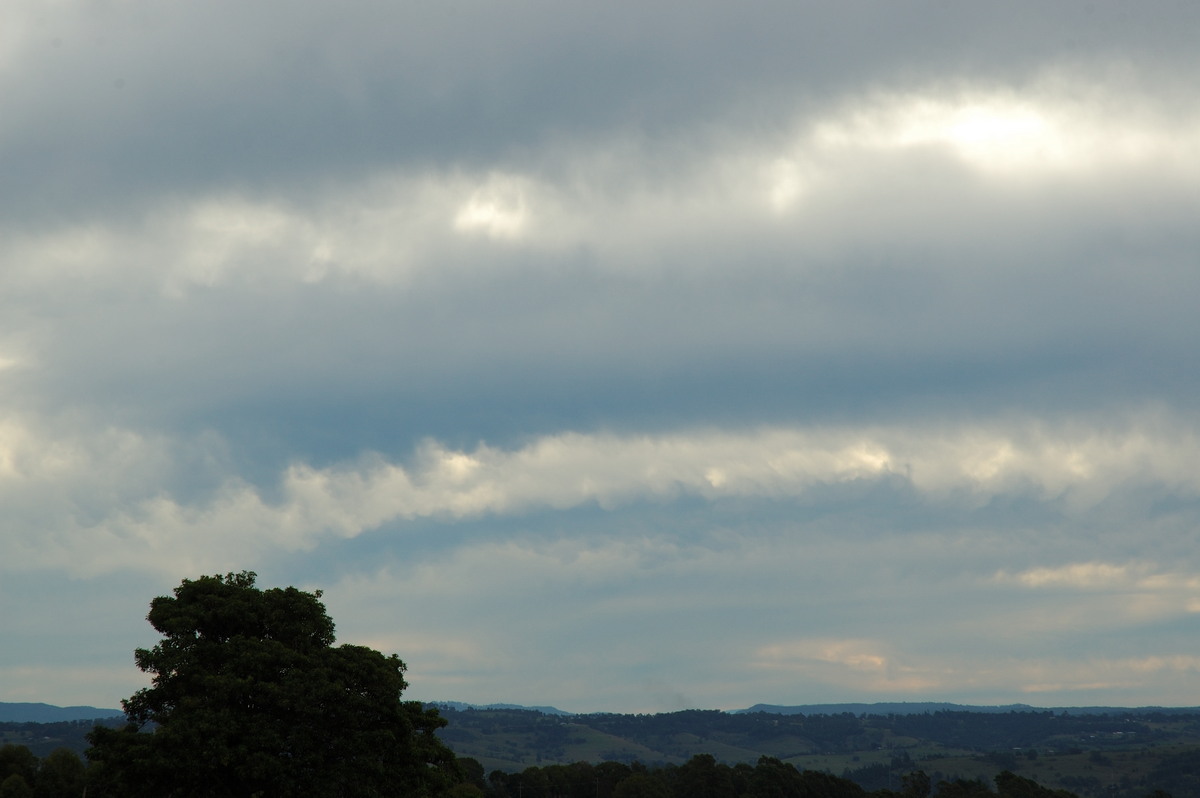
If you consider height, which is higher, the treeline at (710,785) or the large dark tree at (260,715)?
the large dark tree at (260,715)

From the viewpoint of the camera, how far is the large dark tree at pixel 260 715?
5541 centimetres

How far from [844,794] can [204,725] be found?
15155 centimetres

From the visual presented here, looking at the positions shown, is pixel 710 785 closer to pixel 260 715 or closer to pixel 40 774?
pixel 40 774

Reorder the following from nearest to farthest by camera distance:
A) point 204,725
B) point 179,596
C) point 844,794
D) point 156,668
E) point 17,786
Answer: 1. point 204,725
2. point 156,668
3. point 179,596
4. point 17,786
5. point 844,794

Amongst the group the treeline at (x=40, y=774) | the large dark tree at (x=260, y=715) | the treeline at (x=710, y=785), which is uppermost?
the large dark tree at (x=260, y=715)

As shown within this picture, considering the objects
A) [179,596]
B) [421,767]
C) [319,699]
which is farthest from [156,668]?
[421,767]

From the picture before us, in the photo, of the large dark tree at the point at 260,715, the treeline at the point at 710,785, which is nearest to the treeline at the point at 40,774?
the large dark tree at the point at 260,715

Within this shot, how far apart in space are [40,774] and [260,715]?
233ft

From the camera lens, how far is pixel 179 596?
63.2m

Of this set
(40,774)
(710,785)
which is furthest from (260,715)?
(710,785)

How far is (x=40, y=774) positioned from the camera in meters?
112

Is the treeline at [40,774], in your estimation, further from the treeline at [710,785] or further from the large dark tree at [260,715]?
the treeline at [710,785]

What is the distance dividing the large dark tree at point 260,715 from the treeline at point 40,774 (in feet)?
171

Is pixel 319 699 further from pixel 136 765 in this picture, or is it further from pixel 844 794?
pixel 844 794
